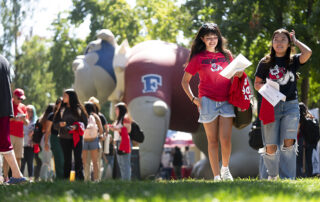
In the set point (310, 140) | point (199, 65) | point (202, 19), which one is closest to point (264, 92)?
point (199, 65)

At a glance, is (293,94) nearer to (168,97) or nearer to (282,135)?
(282,135)

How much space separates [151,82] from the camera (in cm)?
1264

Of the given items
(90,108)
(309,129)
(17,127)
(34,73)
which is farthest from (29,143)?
(34,73)

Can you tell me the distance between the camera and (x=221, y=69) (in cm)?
671

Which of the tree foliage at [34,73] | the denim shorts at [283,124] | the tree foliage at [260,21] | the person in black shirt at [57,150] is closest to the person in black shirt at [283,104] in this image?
the denim shorts at [283,124]

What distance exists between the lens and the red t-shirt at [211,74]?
661 cm

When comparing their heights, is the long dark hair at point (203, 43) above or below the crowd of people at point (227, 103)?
above

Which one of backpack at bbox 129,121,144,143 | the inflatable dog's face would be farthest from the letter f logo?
backpack at bbox 129,121,144,143

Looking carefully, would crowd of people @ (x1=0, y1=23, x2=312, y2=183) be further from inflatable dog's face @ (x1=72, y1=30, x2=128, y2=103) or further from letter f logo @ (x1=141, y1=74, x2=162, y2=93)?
inflatable dog's face @ (x1=72, y1=30, x2=128, y2=103)

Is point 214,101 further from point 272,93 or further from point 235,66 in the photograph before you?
point 272,93

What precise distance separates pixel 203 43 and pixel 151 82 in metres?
5.70

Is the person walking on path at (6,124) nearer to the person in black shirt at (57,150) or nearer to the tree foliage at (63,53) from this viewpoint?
the person in black shirt at (57,150)

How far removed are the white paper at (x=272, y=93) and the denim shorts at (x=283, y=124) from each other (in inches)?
8.0

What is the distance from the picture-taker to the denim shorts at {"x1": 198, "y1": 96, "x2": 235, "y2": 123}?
6574 mm
